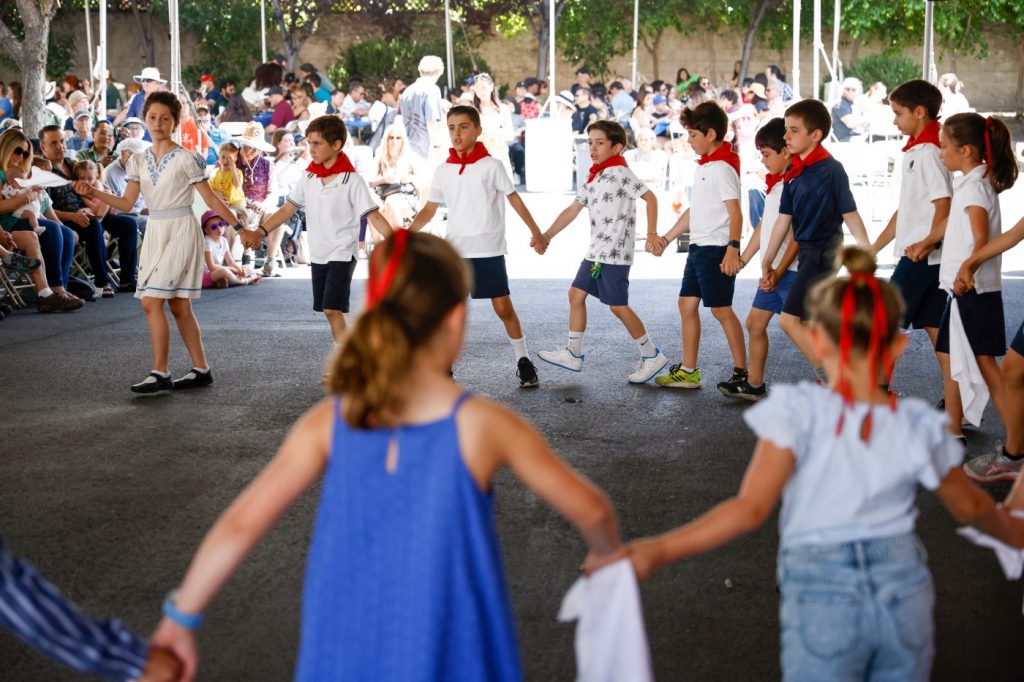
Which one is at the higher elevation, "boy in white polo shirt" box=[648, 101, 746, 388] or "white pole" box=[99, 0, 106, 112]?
"white pole" box=[99, 0, 106, 112]

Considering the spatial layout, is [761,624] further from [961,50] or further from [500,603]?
[961,50]

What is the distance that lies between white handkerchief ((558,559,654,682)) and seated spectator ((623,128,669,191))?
15.0 meters

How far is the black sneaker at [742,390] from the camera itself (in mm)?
7637

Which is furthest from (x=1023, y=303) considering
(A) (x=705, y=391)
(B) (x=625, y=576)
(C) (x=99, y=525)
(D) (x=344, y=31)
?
(D) (x=344, y=31)

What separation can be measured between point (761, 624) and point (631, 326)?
13.3 feet

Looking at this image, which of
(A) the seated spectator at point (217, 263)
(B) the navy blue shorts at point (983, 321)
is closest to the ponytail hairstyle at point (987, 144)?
(B) the navy blue shorts at point (983, 321)

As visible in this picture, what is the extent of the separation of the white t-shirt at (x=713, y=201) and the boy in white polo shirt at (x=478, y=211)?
120cm

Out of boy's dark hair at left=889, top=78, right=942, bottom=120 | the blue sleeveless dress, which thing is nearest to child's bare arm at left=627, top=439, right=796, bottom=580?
the blue sleeveless dress

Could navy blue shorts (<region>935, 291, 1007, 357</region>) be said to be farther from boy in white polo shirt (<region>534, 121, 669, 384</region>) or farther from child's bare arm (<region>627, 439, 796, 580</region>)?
→ child's bare arm (<region>627, 439, 796, 580</region>)

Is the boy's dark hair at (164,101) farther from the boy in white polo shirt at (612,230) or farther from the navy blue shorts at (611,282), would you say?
the navy blue shorts at (611,282)

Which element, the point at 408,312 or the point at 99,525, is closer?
the point at 408,312

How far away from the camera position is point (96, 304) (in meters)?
12.1

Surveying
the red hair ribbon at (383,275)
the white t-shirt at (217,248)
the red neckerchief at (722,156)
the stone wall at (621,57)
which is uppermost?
the stone wall at (621,57)

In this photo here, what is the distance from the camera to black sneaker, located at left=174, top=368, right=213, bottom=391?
8.07 meters
